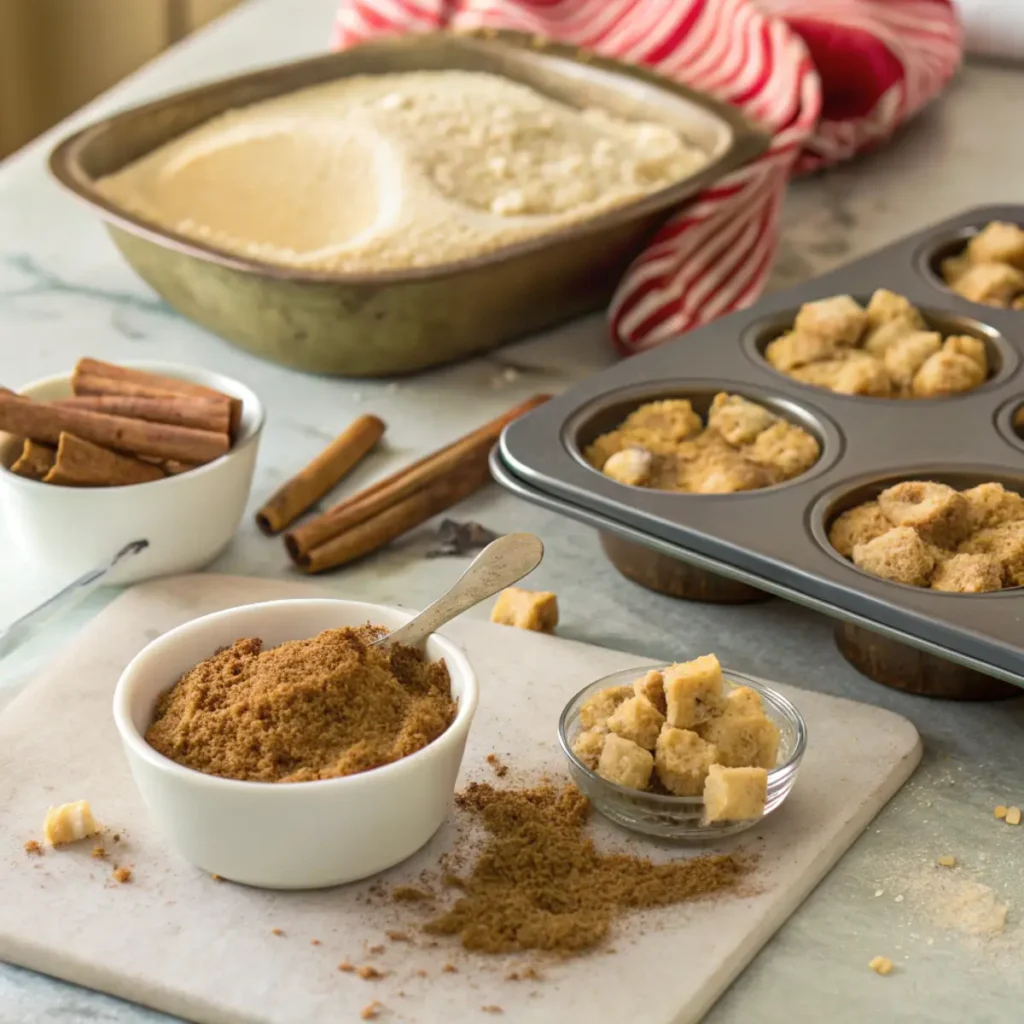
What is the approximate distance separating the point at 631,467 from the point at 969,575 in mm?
332

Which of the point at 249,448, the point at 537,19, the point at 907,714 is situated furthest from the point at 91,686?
the point at 537,19

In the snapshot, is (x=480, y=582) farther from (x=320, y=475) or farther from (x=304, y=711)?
(x=320, y=475)

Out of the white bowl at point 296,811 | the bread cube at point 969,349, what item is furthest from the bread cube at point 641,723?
the bread cube at point 969,349

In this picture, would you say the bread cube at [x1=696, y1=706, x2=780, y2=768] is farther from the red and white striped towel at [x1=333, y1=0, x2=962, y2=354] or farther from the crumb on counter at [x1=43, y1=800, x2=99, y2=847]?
the red and white striped towel at [x1=333, y1=0, x2=962, y2=354]

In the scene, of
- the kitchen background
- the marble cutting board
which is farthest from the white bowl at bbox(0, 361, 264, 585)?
the kitchen background

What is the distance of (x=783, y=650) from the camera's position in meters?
1.48

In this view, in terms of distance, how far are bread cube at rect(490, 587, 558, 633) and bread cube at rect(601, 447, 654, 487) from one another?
0.42ft

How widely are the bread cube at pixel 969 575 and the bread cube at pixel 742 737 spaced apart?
0.72 ft

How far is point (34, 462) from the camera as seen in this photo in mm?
1499

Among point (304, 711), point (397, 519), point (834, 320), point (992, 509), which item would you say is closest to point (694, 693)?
point (304, 711)

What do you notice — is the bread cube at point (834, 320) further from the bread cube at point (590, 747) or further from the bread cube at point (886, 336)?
the bread cube at point (590, 747)

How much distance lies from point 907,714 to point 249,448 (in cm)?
66

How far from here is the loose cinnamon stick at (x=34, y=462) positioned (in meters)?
1.50

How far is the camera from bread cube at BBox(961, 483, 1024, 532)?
141 centimetres
